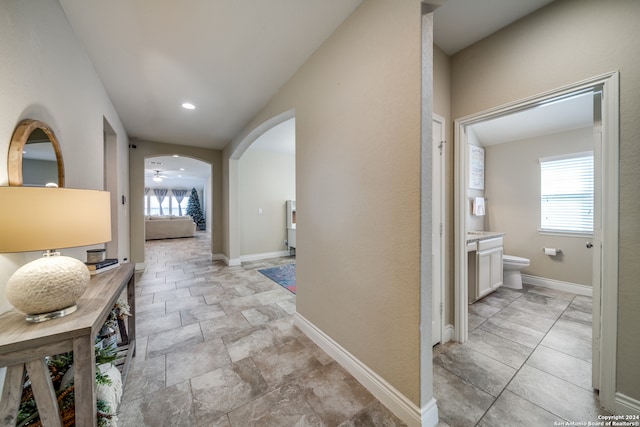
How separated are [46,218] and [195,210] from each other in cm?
1258

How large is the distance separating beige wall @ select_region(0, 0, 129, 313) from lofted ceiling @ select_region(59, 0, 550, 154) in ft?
0.78

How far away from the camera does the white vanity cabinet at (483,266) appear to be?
9.29 feet

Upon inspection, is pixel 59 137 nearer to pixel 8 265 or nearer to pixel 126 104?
pixel 8 265

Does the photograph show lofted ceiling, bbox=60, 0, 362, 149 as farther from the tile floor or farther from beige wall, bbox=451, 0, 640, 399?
the tile floor

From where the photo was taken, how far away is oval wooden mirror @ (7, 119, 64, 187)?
1.05 m

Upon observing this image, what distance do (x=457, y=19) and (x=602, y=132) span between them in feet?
4.00

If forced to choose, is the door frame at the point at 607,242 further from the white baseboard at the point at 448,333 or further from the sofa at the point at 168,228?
the sofa at the point at 168,228

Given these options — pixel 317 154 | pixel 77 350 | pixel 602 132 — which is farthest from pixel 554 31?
pixel 77 350

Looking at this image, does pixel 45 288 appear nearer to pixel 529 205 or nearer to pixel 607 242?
pixel 607 242

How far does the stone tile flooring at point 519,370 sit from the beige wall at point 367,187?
516 millimetres

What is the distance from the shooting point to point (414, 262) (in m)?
1.26

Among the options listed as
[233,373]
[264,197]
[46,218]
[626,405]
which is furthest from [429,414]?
[264,197]

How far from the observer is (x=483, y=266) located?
2918 millimetres

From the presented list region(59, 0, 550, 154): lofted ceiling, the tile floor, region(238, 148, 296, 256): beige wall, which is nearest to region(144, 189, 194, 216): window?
region(238, 148, 296, 256): beige wall
